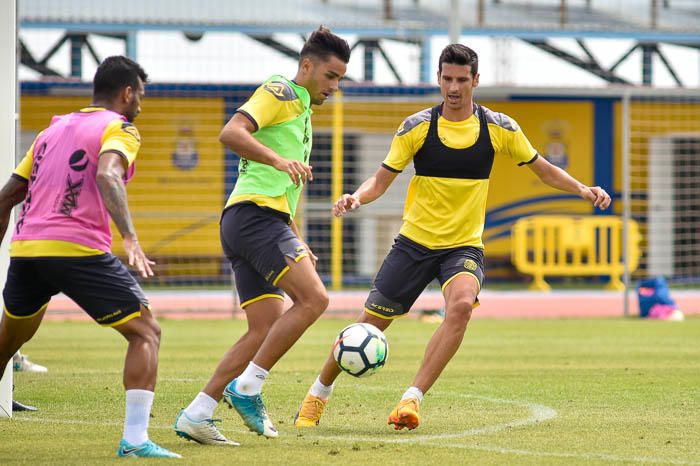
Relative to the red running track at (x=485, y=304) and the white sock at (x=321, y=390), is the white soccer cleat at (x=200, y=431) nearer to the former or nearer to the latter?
the white sock at (x=321, y=390)

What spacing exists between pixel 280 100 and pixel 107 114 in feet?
3.61

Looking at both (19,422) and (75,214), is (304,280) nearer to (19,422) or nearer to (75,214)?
(75,214)

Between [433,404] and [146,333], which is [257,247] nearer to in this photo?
[146,333]

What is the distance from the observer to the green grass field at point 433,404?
22.5 ft

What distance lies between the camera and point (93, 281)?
643 cm

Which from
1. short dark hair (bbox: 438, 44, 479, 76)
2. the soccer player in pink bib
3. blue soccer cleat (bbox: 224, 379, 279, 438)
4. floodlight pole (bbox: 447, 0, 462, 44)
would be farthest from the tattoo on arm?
floodlight pole (bbox: 447, 0, 462, 44)

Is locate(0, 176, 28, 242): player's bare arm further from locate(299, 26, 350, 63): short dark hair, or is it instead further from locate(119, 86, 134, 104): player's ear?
locate(299, 26, 350, 63): short dark hair

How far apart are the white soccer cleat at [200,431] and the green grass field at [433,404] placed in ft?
0.40

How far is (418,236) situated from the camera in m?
8.41

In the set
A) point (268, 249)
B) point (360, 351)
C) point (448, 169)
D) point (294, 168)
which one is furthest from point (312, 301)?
point (448, 169)

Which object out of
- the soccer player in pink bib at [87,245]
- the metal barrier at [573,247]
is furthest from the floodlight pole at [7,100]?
the metal barrier at [573,247]

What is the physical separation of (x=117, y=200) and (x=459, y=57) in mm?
2863

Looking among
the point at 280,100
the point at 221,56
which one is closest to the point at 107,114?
the point at 280,100

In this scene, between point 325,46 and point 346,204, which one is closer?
point 325,46
